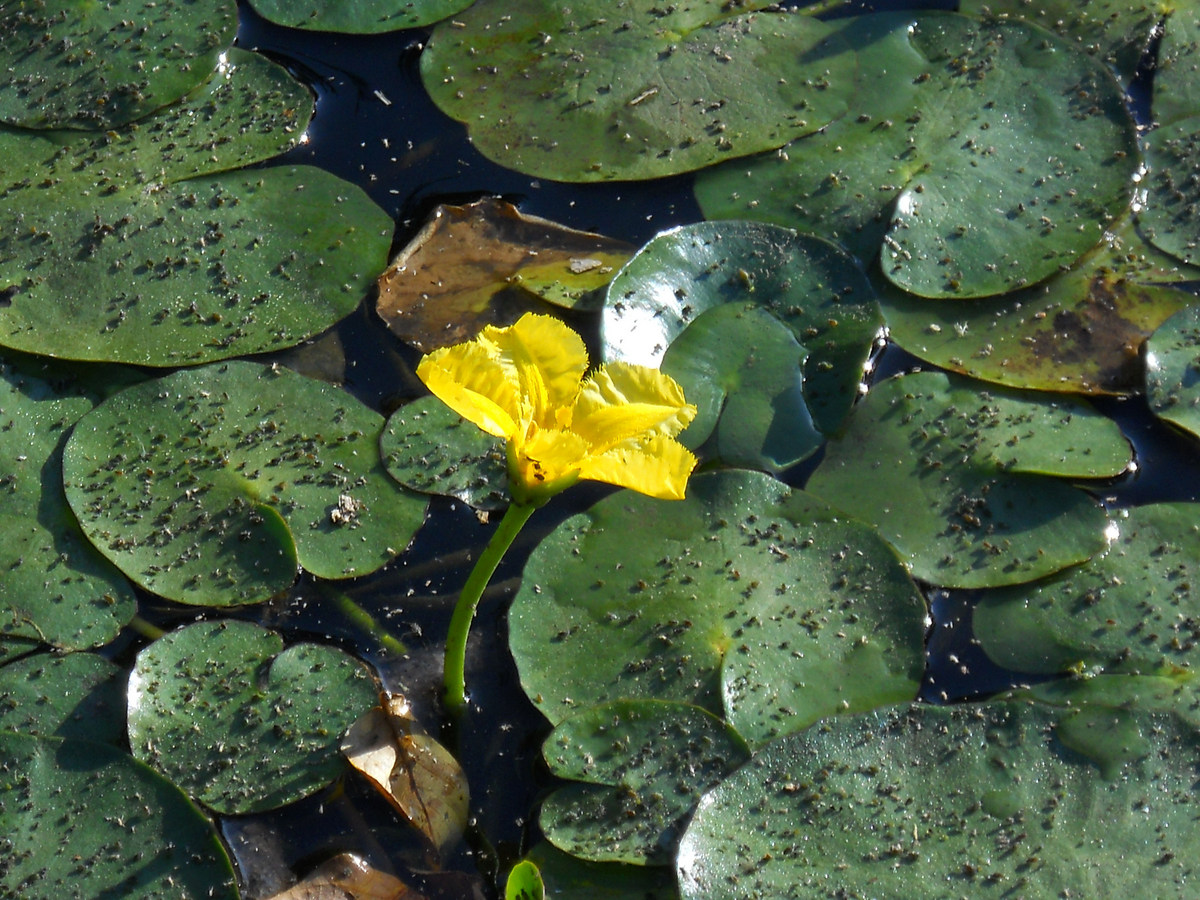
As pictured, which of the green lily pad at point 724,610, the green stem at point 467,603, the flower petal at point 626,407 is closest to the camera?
the flower petal at point 626,407

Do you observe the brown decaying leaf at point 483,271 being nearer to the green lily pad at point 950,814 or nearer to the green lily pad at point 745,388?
the green lily pad at point 745,388

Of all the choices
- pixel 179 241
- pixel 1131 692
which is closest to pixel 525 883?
pixel 1131 692

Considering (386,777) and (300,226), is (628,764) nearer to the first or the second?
(386,777)

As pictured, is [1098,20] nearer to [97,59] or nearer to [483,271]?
[483,271]

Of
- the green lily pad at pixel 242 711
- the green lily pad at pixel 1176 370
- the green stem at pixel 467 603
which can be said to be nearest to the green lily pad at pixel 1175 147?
the green lily pad at pixel 1176 370

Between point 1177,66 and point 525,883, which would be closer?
point 525,883

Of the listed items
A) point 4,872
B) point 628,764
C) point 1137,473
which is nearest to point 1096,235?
point 1137,473
